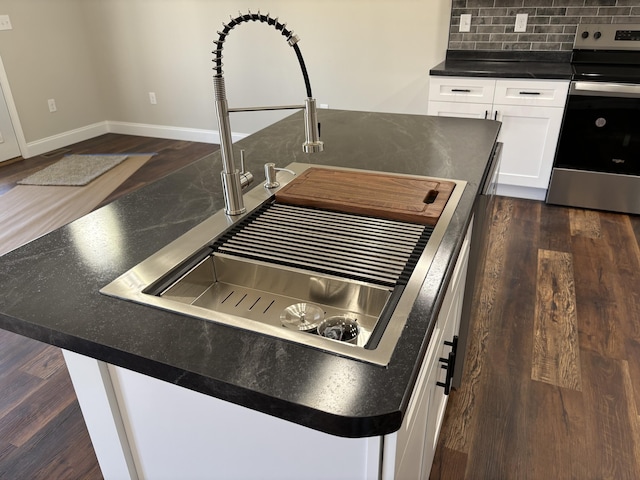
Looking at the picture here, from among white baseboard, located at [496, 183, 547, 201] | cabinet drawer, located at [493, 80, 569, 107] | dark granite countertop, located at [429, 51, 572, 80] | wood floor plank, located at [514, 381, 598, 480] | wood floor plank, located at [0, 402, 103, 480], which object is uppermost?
dark granite countertop, located at [429, 51, 572, 80]

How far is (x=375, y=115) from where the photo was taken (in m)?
2.23

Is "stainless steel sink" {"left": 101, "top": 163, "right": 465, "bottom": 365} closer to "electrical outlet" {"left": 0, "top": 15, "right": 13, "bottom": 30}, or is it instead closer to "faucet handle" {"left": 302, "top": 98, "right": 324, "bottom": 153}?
"faucet handle" {"left": 302, "top": 98, "right": 324, "bottom": 153}

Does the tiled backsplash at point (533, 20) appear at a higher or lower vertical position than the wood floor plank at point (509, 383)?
higher

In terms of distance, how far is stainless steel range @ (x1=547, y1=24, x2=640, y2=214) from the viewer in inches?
117

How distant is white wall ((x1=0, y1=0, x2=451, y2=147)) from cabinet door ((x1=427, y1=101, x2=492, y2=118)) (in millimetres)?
594

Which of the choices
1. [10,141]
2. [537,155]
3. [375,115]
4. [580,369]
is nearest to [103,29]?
[10,141]

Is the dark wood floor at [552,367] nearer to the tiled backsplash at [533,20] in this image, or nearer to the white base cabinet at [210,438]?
the white base cabinet at [210,438]

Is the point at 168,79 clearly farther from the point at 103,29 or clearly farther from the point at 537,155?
the point at 537,155

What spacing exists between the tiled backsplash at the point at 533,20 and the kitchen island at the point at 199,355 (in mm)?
2728

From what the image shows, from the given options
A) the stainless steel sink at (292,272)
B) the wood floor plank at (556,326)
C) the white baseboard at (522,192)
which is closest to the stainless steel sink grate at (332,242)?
the stainless steel sink at (292,272)

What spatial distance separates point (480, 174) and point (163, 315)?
1.05 m

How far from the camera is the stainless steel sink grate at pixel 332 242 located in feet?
3.33

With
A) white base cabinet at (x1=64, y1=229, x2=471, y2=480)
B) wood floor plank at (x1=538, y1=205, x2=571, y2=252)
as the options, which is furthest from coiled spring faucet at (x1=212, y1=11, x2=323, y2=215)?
wood floor plank at (x1=538, y1=205, x2=571, y2=252)

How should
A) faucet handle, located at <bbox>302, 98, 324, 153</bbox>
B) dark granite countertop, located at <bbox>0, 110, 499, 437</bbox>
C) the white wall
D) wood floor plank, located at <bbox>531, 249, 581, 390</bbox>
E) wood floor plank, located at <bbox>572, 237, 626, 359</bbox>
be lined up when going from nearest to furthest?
1. dark granite countertop, located at <bbox>0, 110, 499, 437</bbox>
2. faucet handle, located at <bbox>302, 98, 324, 153</bbox>
3. wood floor plank, located at <bbox>531, 249, 581, 390</bbox>
4. wood floor plank, located at <bbox>572, 237, 626, 359</bbox>
5. the white wall
